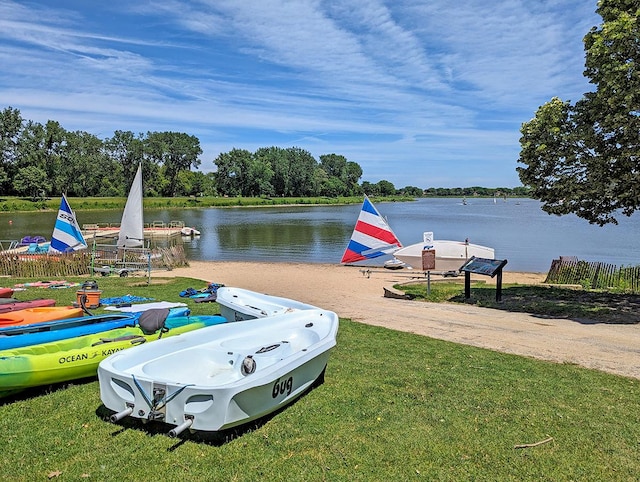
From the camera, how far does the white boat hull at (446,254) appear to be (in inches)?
681

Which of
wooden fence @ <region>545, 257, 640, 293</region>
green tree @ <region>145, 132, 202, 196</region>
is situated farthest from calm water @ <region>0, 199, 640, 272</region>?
green tree @ <region>145, 132, 202, 196</region>

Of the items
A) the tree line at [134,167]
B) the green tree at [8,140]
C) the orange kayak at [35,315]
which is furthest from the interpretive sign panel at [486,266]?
the green tree at [8,140]

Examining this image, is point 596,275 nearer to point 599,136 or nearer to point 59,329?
point 599,136

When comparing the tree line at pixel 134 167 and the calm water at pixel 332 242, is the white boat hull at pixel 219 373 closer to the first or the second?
the calm water at pixel 332 242

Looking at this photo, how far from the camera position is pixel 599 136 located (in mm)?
11156

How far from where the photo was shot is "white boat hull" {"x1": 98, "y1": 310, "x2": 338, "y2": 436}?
4.31m

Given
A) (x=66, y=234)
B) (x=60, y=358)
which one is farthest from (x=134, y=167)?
(x=60, y=358)

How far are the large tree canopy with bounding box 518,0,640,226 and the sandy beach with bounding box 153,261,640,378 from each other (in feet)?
10.1

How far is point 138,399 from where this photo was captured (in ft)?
14.7

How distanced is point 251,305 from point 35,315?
3.56m

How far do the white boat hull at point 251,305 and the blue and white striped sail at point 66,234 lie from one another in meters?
13.0

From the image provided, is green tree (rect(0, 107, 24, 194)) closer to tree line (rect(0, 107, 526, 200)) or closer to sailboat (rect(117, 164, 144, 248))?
tree line (rect(0, 107, 526, 200))

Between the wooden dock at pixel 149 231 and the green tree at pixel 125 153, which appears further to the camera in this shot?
the green tree at pixel 125 153

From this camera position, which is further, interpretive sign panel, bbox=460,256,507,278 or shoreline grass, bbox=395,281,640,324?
interpretive sign panel, bbox=460,256,507,278
